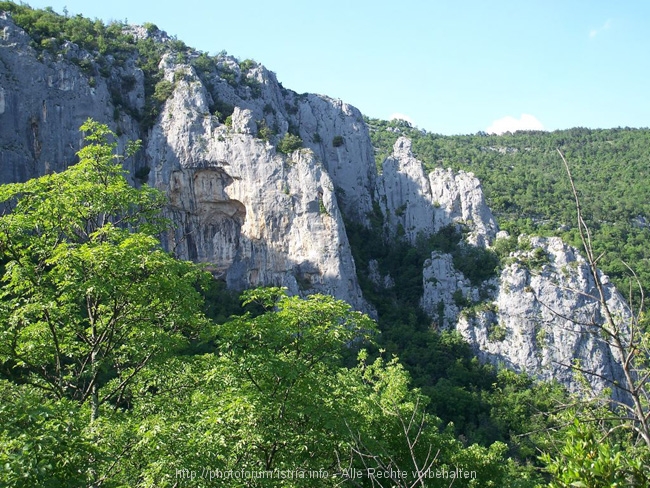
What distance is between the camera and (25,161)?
36469mm

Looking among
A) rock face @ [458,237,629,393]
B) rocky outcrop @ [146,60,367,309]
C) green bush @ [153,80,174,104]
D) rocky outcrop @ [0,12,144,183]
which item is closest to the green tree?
rocky outcrop @ [0,12,144,183]

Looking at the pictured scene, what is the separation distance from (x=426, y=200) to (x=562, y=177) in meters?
25.0

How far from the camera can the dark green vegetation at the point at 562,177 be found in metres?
53.5

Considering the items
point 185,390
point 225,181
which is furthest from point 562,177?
point 185,390

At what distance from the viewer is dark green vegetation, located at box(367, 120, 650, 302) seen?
53.5 metres

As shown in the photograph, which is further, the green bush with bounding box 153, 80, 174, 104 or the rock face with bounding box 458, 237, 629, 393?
the green bush with bounding box 153, 80, 174, 104

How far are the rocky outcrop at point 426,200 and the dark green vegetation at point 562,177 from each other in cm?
342

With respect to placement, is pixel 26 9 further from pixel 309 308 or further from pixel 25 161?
pixel 309 308

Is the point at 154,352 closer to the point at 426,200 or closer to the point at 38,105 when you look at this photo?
the point at 38,105

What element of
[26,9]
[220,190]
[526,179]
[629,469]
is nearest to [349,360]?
[220,190]

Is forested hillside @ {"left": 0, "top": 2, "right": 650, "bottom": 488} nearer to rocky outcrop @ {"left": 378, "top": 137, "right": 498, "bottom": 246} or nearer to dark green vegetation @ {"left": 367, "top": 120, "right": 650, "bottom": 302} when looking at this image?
rocky outcrop @ {"left": 378, "top": 137, "right": 498, "bottom": 246}

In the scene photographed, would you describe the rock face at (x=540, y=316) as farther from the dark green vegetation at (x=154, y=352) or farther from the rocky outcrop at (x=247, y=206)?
the dark green vegetation at (x=154, y=352)

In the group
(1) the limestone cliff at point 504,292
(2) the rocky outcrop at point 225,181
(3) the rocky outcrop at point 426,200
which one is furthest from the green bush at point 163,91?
(1) the limestone cliff at point 504,292

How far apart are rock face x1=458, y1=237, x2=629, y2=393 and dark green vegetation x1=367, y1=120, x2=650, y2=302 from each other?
10.7ft
